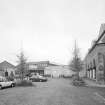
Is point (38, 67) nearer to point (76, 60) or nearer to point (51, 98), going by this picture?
point (76, 60)

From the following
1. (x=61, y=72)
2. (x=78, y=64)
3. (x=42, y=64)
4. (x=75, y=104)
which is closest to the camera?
(x=75, y=104)

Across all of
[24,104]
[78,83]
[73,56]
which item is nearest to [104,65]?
[78,83]

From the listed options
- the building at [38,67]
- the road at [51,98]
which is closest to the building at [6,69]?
the building at [38,67]

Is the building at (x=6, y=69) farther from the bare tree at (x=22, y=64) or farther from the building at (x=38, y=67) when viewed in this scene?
the bare tree at (x=22, y=64)

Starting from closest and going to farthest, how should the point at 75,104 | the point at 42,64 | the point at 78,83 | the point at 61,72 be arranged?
1. the point at 75,104
2. the point at 78,83
3. the point at 61,72
4. the point at 42,64

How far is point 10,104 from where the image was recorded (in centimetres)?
907

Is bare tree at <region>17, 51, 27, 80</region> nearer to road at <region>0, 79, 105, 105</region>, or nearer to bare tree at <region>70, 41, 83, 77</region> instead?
road at <region>0, 79, 105, 105</region>

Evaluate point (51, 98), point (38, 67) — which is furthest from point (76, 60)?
point (38, 67)

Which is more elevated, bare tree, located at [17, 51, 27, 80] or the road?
bare tree, located at [17, 51, 27, 80]

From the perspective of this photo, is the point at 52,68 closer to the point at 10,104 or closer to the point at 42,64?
the point at 42,64

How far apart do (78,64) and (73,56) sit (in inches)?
77.9

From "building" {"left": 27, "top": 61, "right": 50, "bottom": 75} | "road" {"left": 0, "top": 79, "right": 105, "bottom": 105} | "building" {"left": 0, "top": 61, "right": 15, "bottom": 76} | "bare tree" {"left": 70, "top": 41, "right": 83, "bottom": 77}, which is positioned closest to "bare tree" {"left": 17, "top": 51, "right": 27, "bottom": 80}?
"road" {"left": 0, "top": 79, "right": 105, "bottom": 105}

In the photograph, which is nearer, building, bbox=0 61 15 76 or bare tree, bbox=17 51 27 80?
bare tree, bbox=17 51 27 80

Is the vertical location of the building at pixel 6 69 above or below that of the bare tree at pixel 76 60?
below
